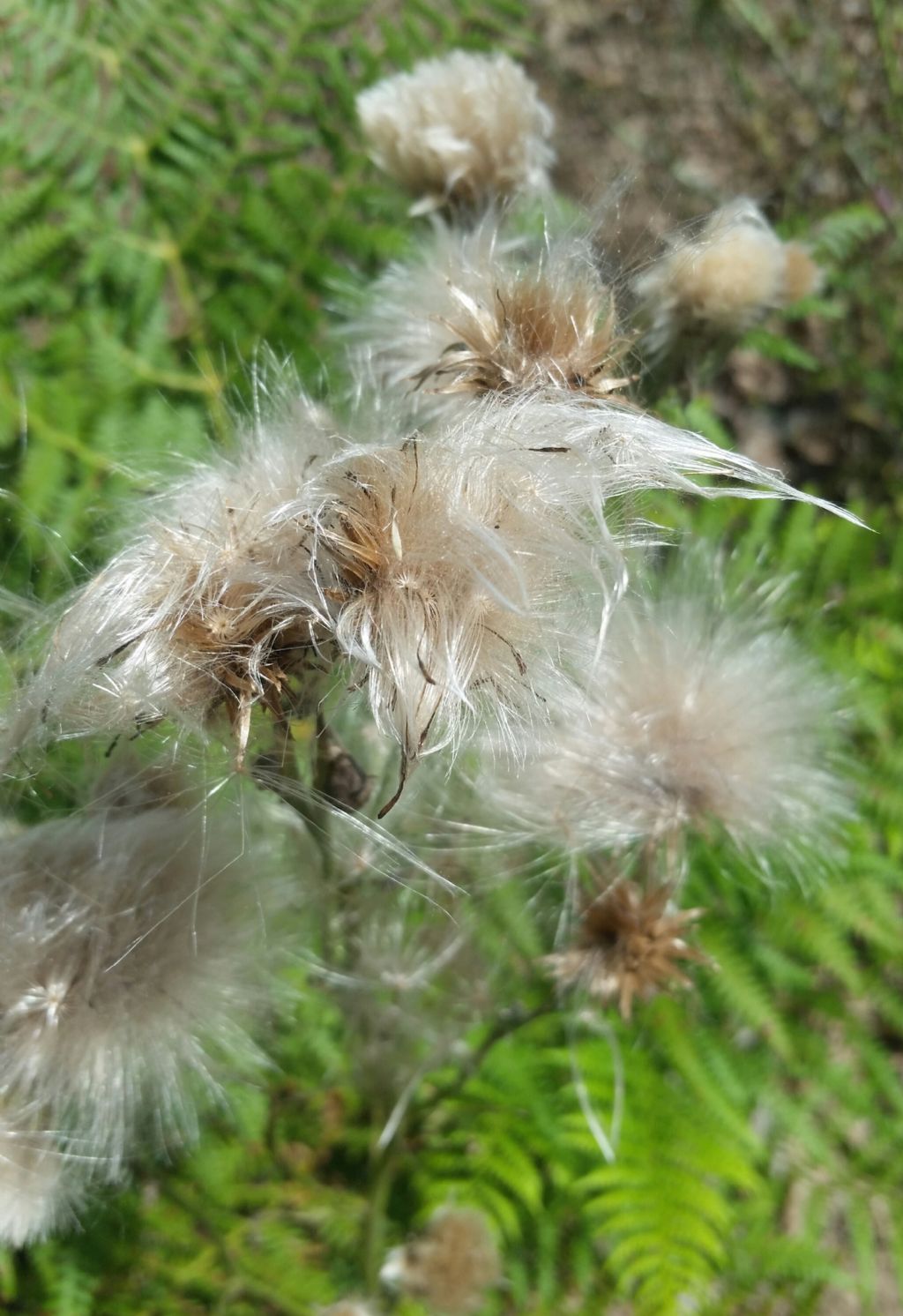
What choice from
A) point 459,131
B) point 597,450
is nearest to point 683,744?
point 597,450

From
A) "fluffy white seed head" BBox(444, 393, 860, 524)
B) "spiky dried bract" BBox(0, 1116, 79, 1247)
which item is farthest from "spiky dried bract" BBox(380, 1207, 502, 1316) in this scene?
"fluffy white seed head" BBox(444, 393, 860, 524)

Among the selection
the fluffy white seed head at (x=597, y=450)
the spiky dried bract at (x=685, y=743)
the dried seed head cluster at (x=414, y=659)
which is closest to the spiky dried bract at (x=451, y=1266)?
the dried seed head cluster at (x=414, y=659)

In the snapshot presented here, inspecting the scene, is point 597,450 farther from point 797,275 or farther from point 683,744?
point 797,275

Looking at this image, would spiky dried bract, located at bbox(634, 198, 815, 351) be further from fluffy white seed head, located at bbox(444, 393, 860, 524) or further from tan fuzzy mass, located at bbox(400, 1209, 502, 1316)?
tan fuzzy mass, located at bbox(400, 1209, 502, 1316)

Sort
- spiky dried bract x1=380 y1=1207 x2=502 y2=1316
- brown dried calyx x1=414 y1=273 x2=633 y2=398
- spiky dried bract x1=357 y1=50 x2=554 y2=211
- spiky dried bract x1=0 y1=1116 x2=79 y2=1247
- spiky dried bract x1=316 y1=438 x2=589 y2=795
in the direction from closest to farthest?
spiky dried bract x1=316 y1=438 x2=589 y2=795, brown dried calyx x1=414 y1=273 x2=633 y2=398, spiky dried bract x1=0 y1=1116 x2=79 y2=1247, spiky dried bract x1=357 y1=50 x2=554 y2=211, spiky dried bract x1=380 y1=1207 x2=502 y2=1316

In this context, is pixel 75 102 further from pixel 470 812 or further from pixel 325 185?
pixel 470 812

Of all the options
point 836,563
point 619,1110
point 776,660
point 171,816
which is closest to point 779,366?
point 836,563

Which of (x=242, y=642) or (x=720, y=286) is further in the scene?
(x=720, y=286)
